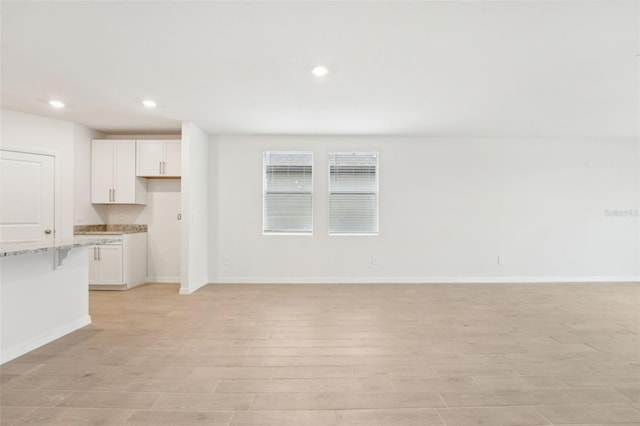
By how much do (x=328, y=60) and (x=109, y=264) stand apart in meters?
4.43

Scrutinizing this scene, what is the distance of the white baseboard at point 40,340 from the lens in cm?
233

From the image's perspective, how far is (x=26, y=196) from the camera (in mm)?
4059

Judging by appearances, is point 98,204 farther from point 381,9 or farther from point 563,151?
point 563,151

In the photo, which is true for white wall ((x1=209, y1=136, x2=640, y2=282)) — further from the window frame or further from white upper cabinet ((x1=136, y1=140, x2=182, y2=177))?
white upper cabinet ((x1=136, y1=140, x2=182, y2=177))

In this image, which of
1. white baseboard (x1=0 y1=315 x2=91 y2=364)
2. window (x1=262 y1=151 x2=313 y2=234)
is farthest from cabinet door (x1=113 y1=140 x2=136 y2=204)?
white baseboard (x1=0 y1=315 x2=91 y2=364)

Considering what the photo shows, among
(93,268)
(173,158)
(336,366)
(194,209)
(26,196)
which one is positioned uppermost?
(173,158)

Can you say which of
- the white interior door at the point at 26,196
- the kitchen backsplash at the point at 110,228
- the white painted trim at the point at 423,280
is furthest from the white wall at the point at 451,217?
the white interior door at the point at 26,196

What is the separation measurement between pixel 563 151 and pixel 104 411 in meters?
6.97

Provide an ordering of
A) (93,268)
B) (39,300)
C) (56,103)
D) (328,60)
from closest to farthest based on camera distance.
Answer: (328,60) < (39,300) < (56,103) < (93,268)

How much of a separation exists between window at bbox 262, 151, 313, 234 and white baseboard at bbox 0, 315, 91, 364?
2748mm

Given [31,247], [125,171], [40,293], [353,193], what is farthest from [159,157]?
[353,193]

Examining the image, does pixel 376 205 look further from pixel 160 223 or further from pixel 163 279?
pixel 163 279

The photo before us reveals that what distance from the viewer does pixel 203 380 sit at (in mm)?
2070

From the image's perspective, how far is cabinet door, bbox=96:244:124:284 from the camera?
4.50 m
